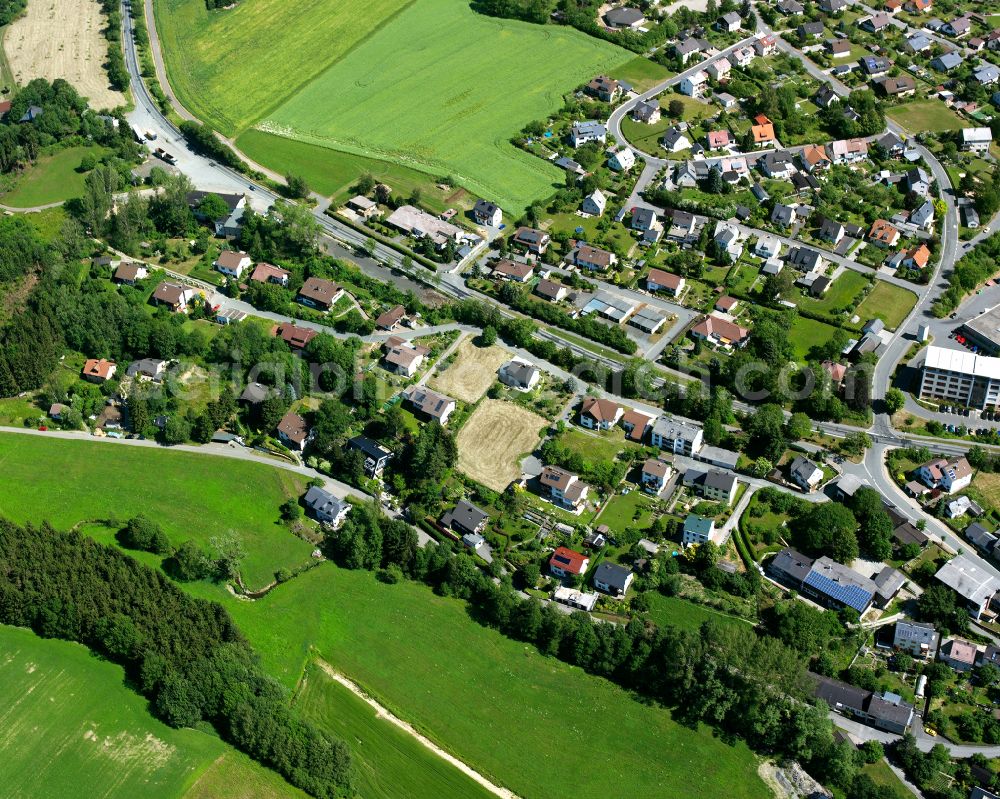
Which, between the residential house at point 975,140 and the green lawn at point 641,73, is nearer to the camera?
the residential house at point 975,140

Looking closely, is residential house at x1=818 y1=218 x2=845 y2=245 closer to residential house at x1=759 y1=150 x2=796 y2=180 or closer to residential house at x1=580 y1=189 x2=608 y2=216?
residential house at x1=759 y1=150 x2=796 y2=180

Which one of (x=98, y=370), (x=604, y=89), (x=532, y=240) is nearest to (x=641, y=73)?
(x=604, y=89)

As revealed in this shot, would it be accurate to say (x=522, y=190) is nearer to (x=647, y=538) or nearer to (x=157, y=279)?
(x=157, y=279)

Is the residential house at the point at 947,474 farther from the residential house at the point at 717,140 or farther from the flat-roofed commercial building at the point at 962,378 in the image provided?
the residential house at the point at 717,140

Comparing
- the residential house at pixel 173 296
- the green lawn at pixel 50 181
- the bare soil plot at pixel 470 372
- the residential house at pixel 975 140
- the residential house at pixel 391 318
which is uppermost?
the green lawn at pixel 50 181

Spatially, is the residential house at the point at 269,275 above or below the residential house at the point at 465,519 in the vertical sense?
above

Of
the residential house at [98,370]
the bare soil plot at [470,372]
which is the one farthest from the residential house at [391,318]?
the residential house at [98,370]

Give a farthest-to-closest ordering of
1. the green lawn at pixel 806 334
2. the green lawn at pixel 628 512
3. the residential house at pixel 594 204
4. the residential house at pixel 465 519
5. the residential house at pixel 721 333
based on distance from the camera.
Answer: the residential house at pixel 594 204
the green lawn at pixel 806 334
the residential house at pixel 721 333
the green lawn at pixel 628 512
the residential house at pixel 465 519
